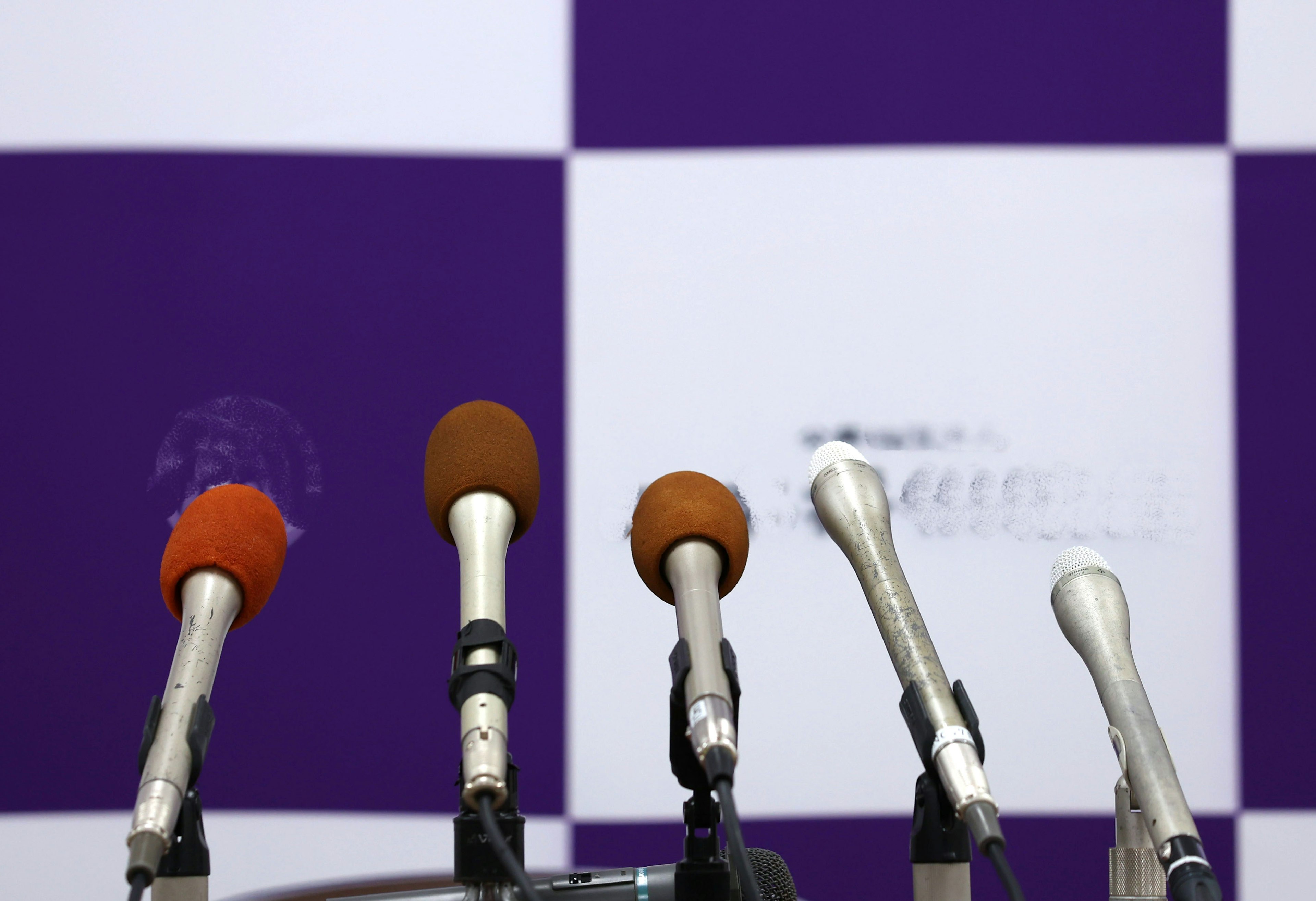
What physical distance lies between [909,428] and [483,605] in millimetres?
1076

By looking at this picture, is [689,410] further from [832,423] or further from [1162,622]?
[1162,622]

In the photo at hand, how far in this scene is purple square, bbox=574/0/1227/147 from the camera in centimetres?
158

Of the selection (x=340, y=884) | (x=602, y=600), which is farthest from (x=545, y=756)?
(x=340, y=884)

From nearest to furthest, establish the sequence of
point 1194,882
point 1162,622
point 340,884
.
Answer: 1. point 1194,882
2. point 340,884
3. point 1162,622

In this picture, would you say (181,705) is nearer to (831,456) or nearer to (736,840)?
(736,840)

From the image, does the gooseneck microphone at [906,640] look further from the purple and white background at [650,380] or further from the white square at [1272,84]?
the white square at [1272,84]

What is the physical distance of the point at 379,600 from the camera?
5.14ft

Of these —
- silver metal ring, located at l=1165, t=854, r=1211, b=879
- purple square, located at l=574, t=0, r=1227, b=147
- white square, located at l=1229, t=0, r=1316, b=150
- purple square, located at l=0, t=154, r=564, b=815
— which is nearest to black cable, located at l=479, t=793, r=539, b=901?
silver metal ring, located at l=1165, t=854, r=1211, b=879

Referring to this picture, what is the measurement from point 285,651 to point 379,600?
0.51ft

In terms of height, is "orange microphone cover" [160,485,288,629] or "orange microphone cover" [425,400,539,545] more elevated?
"orange microphone cover" [425,400,539,545]

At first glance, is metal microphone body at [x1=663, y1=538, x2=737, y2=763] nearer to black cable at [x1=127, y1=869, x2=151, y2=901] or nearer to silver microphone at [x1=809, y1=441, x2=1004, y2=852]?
silver microphone at [x1=809, y1=441, x2=1004, y2=852]

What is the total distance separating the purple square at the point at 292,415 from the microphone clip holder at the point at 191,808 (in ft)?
3.03

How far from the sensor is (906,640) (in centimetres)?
61

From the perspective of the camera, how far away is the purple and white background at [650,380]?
5.09 feet
